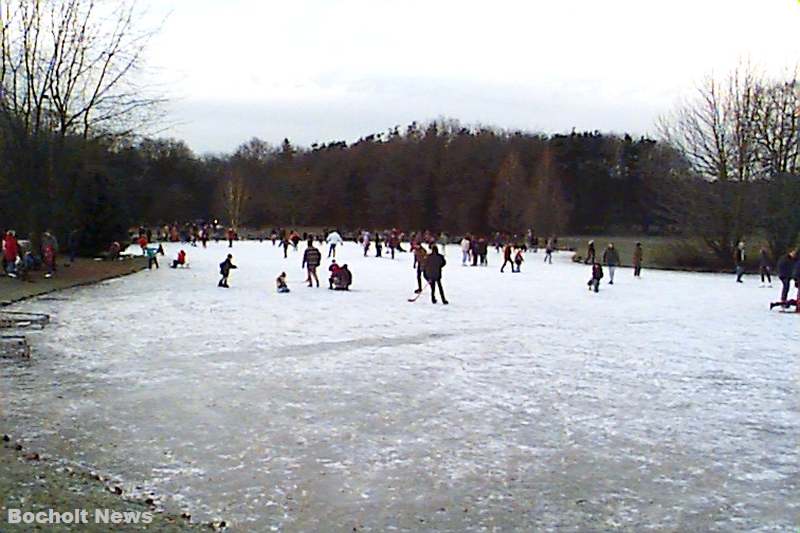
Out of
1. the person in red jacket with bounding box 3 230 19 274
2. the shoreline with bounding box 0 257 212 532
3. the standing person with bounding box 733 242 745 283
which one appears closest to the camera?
the shoreline with bounding box 0 257 212 532

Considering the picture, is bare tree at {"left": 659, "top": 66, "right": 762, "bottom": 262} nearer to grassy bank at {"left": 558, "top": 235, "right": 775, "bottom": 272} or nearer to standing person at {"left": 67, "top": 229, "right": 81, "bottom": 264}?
grassy bank at {"left": 558, "top": 235, "right": 775, "bottom": 272}

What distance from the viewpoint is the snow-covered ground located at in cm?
616

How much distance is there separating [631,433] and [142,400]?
4957 mm

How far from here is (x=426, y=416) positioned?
8.91 m

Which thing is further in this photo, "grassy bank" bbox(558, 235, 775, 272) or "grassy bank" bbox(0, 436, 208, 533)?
"grassy bank" bbox(558, 235, 775, 272)

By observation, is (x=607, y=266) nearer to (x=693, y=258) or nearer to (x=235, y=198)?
(x=693, y=258)

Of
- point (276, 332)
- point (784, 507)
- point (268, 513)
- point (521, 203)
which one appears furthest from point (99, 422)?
point (521, 203)

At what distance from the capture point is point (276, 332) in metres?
15.4

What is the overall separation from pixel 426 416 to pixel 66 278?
21.7m

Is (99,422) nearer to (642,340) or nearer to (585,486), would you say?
(585,486)

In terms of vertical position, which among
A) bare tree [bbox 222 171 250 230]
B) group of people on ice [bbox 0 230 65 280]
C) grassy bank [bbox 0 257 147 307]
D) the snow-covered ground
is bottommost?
grassy bank [bbox 0 257 147 307]

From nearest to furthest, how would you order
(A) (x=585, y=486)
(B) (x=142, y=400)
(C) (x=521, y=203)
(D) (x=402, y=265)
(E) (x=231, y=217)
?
(A) (x=585, y=486) → (B) (x=142, y=400) → (D) (x=402, y=265) → (C) (x=521, y=203) → (E) (x=231, y=217)

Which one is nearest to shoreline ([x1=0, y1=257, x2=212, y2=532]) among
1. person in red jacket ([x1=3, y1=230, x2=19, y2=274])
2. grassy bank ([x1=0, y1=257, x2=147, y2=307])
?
grassy bank ([x1=0, y1=257, x2=147, y2=307])

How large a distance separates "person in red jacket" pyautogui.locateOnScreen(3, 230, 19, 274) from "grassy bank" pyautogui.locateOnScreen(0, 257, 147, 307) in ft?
1.09
